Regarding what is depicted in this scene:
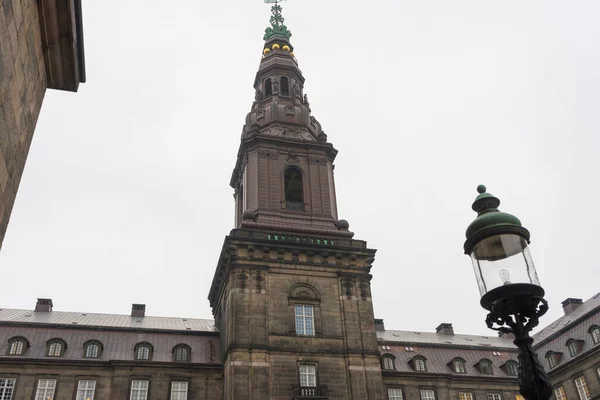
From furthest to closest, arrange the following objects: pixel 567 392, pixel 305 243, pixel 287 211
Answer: pixel 567 392, pixel 287 211, pixel 305 243

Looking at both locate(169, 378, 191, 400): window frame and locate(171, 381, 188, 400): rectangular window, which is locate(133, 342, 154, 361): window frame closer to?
locate(169, 378, 191, 400): window frame

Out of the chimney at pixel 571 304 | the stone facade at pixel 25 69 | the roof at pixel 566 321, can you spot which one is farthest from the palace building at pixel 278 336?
the stone facade at pixel 25 69

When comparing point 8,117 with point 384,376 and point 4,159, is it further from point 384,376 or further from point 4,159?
point 384,376

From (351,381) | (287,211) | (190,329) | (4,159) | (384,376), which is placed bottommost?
(4,159)

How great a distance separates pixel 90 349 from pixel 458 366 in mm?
31656

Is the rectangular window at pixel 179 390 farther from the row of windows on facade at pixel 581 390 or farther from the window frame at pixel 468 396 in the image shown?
the row of windows on facade at pixel 581 390

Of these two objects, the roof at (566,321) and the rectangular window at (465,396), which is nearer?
the rectangular window at (465,396)

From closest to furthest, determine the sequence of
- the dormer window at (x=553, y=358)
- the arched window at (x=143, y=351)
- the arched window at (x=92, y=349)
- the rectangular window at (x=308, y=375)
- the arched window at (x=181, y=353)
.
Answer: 1. the rectangular window at (x=308, y=375)
2. the arched window at (x=92, y=349)
3. the arched window at (x=143, y=351)
4. the arched window at (x=181, y=353)
5. the dormer window at (x=553, y=358)

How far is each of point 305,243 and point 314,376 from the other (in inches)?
383

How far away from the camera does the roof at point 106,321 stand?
48.3 m

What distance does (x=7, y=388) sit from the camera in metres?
41.2

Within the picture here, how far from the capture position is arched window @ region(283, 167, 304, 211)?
49594 millimetres

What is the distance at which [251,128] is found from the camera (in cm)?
5209

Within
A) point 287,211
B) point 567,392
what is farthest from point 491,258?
point 567,392
